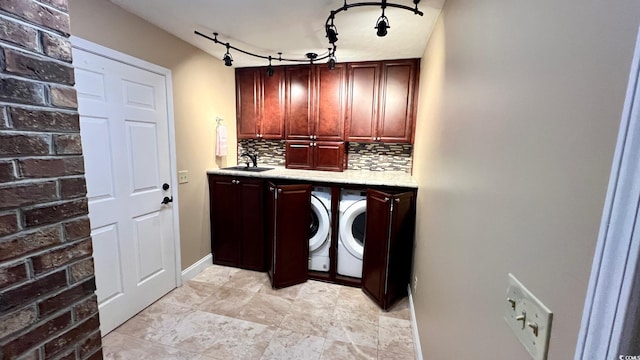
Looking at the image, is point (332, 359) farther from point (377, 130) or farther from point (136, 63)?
point (136, 63)

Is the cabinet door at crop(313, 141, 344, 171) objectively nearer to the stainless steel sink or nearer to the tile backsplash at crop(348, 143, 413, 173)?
the tile backsplash at crop(348, 143, 413, 173)

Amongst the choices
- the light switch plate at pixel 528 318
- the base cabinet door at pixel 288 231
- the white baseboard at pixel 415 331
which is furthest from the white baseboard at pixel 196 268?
the light switch plate at pixel 528 318

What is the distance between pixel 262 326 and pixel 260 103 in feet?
7.74

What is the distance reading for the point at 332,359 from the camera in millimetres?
1727

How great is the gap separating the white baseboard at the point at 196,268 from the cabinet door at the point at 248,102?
1510 mm

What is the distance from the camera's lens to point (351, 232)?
254cm

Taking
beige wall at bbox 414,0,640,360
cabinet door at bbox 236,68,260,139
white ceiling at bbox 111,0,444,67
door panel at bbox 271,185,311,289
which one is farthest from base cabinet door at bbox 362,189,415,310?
cabinet door at bbox 236,68,260,139

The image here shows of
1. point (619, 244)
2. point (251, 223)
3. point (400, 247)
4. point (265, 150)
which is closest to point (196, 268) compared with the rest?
point (251, 223)

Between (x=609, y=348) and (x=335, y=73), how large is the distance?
291 centimetres

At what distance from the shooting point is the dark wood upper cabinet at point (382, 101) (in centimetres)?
271

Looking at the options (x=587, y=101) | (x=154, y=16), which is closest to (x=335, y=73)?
(x=154, y=16)

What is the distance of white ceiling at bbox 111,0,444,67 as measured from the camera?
1748 millimetres

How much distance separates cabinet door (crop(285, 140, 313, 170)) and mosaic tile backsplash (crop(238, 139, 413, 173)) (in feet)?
0.77

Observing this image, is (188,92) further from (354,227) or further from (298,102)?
(354,227)
